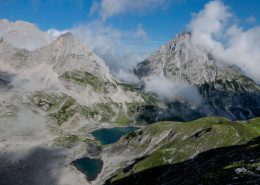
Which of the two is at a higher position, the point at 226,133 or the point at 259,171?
the point at 226,133

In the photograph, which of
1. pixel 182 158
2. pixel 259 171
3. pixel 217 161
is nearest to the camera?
pixel 259 171

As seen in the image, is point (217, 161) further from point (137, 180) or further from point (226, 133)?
point (226, 133)

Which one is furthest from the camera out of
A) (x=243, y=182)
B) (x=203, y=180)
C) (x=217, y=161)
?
(x=217, y=161)

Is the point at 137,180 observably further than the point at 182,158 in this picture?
No

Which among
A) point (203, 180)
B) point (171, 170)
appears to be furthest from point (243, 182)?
point (171, 170)

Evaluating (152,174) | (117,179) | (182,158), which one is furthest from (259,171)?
(117,179)

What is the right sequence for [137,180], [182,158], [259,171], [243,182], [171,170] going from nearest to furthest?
[243,182] → [259,171] → [171,170] → [137,180] → [182,158]

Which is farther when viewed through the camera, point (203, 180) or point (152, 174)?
point (152, 174)

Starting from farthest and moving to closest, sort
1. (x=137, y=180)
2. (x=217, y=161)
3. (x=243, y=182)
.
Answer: (x=137, y=180) < (x=217, y=161) < (x=243, y=182)

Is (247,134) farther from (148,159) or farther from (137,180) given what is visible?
(137,180)
